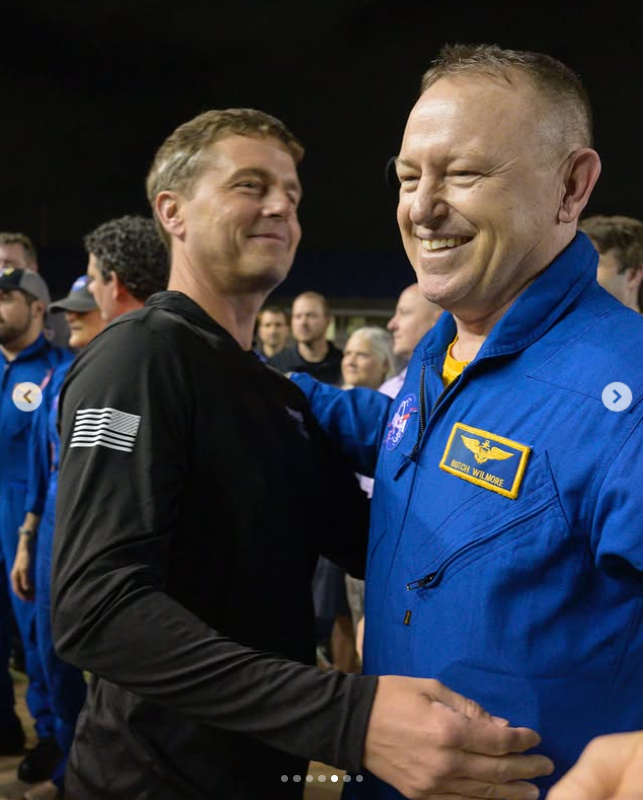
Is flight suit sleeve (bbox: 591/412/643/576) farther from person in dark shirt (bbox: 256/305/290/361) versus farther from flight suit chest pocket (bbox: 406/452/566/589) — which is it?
person in dark shirt (bbox: 256/305/290/361)

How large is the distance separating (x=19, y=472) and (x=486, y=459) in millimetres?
2622

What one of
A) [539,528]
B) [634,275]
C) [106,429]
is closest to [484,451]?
[539,528]

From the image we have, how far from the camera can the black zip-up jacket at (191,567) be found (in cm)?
91

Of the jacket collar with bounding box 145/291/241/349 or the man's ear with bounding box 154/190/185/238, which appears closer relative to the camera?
the jacket collar with bounding box 145/291/241/349

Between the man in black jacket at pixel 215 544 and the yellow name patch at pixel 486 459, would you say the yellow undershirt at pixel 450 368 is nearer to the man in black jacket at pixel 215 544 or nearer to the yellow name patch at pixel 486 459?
the yellow name patch at pixel 486 459

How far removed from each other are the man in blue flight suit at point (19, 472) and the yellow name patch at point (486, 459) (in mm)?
2305

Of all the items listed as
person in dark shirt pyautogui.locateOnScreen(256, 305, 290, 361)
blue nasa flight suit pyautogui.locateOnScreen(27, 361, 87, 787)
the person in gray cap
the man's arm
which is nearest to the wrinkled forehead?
the man's arm

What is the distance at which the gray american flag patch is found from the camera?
1.05 m

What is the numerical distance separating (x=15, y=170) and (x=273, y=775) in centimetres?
1069

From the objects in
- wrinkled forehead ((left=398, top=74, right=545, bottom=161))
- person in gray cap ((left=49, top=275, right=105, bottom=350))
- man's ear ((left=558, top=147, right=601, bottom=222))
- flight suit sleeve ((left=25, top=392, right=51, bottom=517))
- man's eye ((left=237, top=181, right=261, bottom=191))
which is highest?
wrinkled forehead ((left=398, top=74, right=545, bottom=161))

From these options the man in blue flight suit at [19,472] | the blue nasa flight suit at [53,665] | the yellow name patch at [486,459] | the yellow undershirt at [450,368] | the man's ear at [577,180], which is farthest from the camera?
the man in blue flight suit at [19,472]

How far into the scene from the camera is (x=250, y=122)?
1.44 metres

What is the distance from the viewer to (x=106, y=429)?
3.47 feet

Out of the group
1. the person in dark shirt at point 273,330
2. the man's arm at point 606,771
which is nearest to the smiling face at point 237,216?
the man's arm at point 606,771
